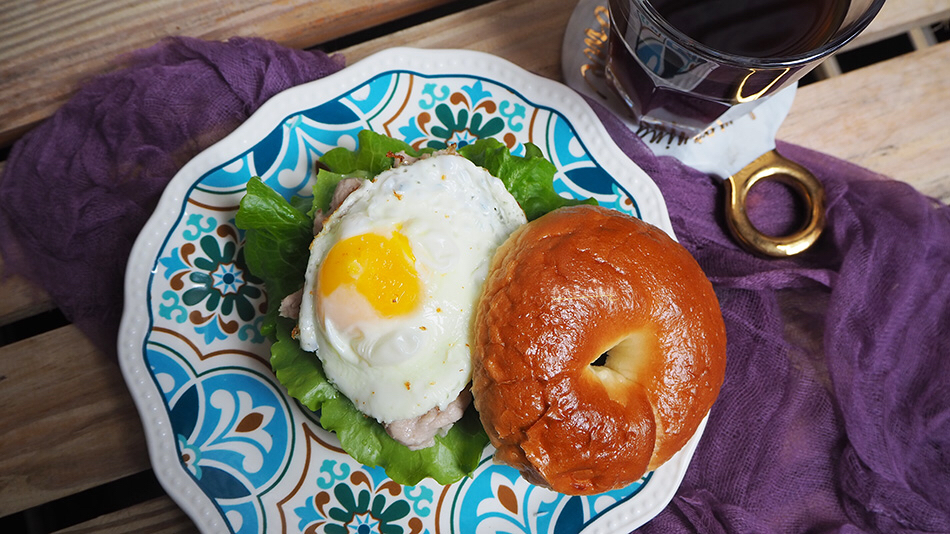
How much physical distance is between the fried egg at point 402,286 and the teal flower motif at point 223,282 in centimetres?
48

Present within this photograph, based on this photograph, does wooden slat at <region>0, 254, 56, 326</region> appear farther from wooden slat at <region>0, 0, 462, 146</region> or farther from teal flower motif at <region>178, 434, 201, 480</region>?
teal flower motif at <region>178, 434, 201, 480</region>

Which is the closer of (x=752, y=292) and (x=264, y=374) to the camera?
(x=264, y=374)

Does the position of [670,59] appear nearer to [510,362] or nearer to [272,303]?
[510,362]

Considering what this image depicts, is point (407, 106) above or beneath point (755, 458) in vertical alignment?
above

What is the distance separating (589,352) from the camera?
1.45 meters

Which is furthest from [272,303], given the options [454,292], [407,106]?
[407,106]

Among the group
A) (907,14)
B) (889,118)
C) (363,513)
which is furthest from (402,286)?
(907,14)

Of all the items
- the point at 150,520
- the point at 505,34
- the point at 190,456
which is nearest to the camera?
the point at 190,456

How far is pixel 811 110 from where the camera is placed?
7.19 ft

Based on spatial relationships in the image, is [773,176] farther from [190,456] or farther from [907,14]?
[190,456]

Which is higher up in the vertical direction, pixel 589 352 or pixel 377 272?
pixel 377 272

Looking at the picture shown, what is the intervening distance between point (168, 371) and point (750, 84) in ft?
6.18

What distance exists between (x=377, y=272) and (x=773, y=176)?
1.48m

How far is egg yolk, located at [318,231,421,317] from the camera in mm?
1403
